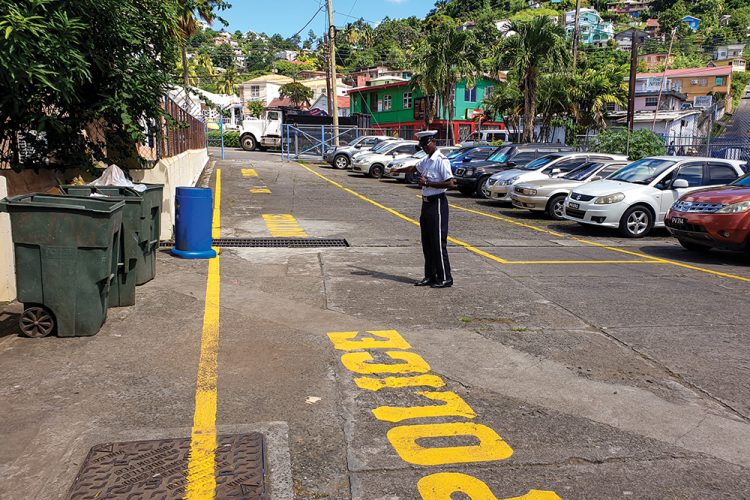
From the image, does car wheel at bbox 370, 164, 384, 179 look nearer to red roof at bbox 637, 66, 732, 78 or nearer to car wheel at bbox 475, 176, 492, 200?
car wheel at bbox 475, 176, 492, 200

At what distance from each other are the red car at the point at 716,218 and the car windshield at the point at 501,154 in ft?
33.4

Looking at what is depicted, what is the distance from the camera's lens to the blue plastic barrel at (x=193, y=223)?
9.15 meters

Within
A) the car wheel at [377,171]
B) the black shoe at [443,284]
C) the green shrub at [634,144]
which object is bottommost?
the black shoe at [443,284]

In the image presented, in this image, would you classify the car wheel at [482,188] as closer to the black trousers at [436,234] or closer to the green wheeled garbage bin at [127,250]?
the black trousers at [436,234]

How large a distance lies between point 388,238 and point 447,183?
442cm

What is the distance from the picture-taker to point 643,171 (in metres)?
13.6

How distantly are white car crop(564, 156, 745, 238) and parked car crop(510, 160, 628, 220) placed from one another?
1.87 m

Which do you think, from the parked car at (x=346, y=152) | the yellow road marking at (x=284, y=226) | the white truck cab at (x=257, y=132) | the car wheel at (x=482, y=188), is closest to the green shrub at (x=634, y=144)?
the car wheel at (x=482, y=188)

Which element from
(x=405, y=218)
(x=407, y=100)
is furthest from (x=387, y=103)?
(x=405, y=218)

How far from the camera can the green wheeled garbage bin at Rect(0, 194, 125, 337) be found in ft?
17.6

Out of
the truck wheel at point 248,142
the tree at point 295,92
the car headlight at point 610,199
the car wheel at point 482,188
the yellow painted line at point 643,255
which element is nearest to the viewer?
the yellow painted line at point 643,255

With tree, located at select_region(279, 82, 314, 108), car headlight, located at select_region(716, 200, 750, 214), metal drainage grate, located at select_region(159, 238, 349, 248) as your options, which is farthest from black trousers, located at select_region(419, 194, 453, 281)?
tree, located at select_region(279, 82, 314, 108)

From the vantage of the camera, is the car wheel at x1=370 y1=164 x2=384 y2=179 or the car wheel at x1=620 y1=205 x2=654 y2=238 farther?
the car wheel at x1=370 y1=164 x2=384 y2=179

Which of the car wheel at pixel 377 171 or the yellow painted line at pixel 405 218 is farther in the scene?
the car wheel at pixel 377 171
